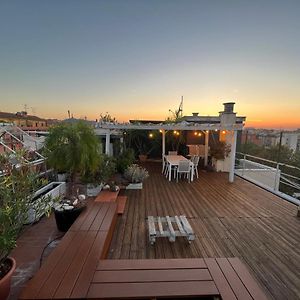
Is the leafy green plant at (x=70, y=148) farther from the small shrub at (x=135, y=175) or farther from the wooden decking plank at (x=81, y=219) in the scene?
the small shrub at (x=135, y=175)

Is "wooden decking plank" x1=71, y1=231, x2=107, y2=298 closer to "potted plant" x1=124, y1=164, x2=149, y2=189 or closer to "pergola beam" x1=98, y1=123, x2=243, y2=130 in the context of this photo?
"potted plant" x1=124, y1=164, x2=149, y2=189

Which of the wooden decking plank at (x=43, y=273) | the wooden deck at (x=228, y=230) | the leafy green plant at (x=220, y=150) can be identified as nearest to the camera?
the wooden decking plank at (x=43, y=273)

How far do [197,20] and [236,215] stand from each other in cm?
616

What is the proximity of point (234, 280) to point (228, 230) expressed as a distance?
200cm

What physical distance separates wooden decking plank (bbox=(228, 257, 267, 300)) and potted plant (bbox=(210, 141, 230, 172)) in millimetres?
7249

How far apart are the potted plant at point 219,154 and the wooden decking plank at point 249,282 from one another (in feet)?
23.8

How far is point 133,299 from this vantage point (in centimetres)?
195

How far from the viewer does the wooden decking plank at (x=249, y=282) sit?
199cm

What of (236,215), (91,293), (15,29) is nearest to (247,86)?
(236,215)

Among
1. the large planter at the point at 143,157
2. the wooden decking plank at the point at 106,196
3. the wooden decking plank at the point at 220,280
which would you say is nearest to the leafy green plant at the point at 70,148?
the wooden decking plank at the point at 106,196

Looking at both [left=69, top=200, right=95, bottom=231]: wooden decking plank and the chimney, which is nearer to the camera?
[left=69, top=200, right=95, bottom=231]: wooden decking plank

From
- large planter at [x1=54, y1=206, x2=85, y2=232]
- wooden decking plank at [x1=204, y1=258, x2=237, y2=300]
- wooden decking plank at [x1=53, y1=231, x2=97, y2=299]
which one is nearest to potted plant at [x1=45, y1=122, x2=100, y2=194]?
large planter at [x1=54, y1=206, x2=85, y2=232]

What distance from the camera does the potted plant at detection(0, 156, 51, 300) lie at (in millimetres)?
1965

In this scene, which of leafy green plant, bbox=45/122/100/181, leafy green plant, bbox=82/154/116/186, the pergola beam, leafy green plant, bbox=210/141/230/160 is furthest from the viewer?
leafy green plant, bbox=210/141/230/160
